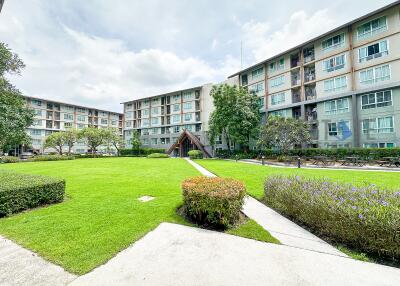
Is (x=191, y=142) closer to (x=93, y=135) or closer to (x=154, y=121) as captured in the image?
(x=154, y=121)

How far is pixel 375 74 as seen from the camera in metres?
23.9

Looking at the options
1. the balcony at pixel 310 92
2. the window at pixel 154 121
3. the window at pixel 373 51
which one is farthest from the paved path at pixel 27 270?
the window at pixel 154 121

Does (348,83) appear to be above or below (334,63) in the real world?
below

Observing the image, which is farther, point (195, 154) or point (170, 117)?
point (170, 117)

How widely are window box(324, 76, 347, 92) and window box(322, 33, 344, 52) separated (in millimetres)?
4491

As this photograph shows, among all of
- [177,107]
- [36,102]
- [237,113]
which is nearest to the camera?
[237,113]

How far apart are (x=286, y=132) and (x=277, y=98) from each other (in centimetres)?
1016

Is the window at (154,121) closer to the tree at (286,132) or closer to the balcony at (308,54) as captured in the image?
the tree at (286,132)

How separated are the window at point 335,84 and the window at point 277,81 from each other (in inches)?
274

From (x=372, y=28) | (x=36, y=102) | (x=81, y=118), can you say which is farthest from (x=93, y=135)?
(x=372, y=28)

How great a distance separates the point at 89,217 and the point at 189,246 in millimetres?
3566

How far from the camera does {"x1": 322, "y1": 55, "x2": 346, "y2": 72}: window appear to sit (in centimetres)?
2688

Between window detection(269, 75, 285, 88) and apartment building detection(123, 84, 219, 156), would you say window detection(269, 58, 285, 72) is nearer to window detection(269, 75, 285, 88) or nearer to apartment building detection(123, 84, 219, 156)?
window detection(269, 75, 285, 88)

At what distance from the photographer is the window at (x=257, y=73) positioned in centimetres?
3728
